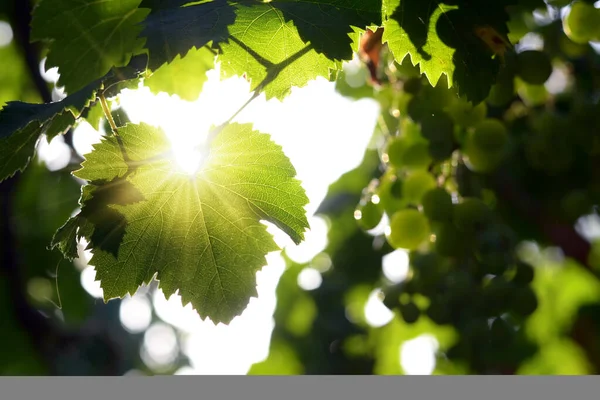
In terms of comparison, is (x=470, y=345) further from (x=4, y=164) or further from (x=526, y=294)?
(x=4, y=164)

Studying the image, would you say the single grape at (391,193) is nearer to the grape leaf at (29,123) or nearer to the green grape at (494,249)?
the green grape at (494,249)

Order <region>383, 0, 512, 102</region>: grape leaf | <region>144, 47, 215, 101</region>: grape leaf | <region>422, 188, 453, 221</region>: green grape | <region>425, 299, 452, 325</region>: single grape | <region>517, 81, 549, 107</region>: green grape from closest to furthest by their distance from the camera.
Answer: <region>383, 0, 512, 102</region>: grape leaf, <region>144, 47, 215, 101</region>: grape leaf, <region>422, 188, 453, 221</region>: green grape, <region>425, 299, 452, 325</region>: single grape, <region>517, 81, 549, 107</region>: green grape

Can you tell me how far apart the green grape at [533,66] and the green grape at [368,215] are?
1.59 ft

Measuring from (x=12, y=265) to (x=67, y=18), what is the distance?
223 cm

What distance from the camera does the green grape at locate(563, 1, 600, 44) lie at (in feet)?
4.95

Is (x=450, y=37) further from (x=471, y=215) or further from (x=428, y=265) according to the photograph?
(x=428, y=265)

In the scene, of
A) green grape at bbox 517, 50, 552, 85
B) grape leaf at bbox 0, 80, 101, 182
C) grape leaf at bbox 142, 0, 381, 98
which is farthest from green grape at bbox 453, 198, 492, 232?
grape leaf at bbox 0, 80, 101, 182

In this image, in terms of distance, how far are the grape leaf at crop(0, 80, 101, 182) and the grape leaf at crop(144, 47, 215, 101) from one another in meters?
0.34

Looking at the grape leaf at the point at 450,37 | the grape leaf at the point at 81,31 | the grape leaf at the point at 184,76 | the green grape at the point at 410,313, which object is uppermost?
the grape leaf at the point at 81,31

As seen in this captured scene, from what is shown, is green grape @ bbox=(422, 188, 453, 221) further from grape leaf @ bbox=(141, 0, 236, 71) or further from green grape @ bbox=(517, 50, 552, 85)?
grape leaf @ bbox=(141, 0, 236, 71)

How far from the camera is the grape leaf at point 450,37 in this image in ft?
3.58

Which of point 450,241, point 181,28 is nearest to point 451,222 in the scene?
point 450,241

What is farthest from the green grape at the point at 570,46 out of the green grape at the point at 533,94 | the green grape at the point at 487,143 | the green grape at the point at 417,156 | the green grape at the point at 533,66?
the green grape at the point at 417,156

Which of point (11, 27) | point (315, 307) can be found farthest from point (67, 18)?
point (315, 307)
